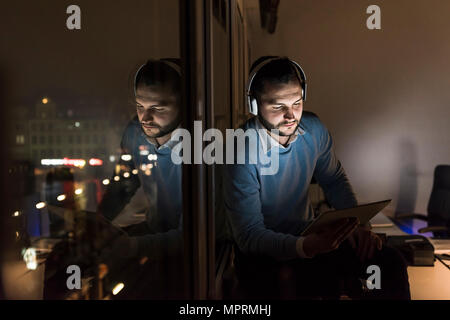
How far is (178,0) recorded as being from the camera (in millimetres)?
1463

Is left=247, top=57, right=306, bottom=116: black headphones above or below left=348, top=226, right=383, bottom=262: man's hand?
above

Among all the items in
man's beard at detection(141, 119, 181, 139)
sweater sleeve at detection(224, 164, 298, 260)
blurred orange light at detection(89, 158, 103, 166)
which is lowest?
sweater sleeve at detection(224, 164, 298, 260)

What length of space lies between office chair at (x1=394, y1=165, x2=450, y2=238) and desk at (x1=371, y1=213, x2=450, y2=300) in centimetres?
5

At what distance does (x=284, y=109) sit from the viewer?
1584 millimetres

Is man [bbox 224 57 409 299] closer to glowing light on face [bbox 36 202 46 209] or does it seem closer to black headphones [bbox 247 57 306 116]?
black headphones [bbox 247 57 306 116]

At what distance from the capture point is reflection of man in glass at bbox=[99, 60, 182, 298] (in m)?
1.53

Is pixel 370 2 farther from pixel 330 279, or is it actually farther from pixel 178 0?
pixel 330 279

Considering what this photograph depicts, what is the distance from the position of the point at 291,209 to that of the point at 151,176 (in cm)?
57

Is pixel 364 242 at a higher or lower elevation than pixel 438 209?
lower

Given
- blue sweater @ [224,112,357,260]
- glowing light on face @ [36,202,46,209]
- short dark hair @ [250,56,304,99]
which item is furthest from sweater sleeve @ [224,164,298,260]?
glowing light on face @ [36,202,46,209]

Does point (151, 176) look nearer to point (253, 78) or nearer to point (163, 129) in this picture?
point (163, 129)

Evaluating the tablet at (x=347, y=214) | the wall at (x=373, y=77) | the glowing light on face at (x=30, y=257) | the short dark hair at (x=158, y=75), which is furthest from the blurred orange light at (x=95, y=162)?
the tablet at (x=347, y=214)

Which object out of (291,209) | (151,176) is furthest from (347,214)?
(151,176)

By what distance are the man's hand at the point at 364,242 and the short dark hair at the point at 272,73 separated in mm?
632
